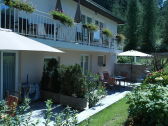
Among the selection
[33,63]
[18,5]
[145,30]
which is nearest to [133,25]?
[145,30]

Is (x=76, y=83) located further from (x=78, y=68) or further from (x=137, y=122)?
(x=137, y=122)

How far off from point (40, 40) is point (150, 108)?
6.07 meters

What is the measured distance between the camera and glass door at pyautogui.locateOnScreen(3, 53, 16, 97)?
1053 centimetres

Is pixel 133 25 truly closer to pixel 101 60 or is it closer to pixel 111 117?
pixel 101 60

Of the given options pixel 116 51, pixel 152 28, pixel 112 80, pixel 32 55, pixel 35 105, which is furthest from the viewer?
pixel 152 28

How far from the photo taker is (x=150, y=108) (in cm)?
654

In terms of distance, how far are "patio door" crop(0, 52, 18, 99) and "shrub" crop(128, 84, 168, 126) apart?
17.7ft

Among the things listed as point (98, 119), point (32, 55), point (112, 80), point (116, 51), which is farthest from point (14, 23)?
point (116, 51)

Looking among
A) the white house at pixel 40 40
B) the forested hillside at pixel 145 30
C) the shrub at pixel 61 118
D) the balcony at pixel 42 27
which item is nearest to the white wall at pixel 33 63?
the white house at pixel 40 40

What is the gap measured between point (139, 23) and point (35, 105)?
3921cm

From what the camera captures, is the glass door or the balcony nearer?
the balcony

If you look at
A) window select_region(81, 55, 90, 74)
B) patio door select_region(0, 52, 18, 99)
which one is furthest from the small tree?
patio door select_region(0, 52, 18, 99)

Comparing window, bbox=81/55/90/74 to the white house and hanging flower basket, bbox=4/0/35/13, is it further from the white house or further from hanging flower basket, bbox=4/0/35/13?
hanging flower basket, bbox=4/0/35/13

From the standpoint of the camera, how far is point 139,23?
1852 inches
